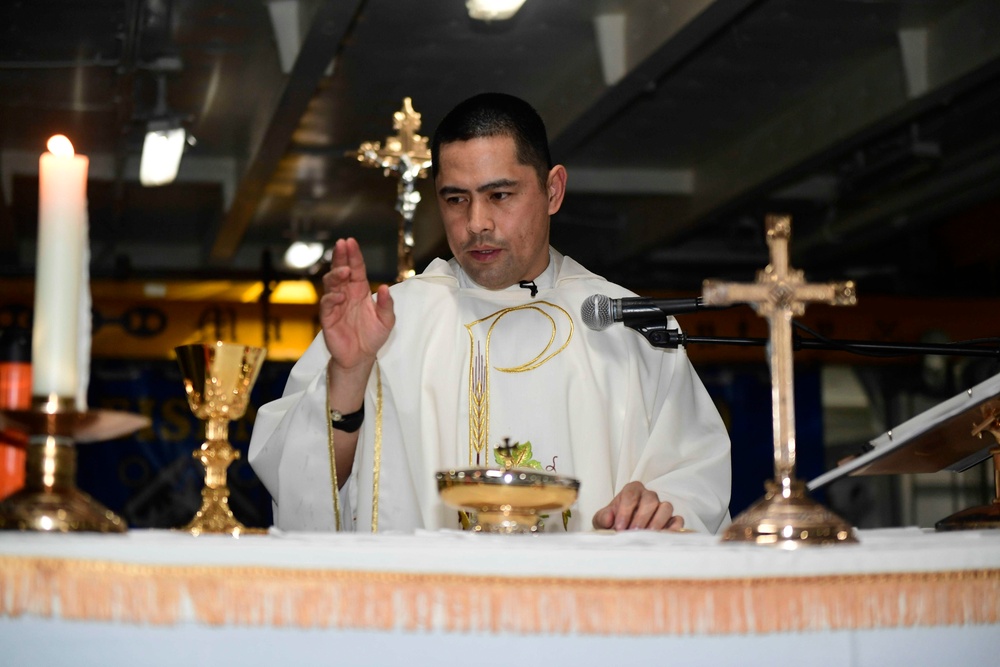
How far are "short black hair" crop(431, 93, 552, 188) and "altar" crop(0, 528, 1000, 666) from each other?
1.85 m

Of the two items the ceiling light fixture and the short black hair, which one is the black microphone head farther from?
the ceiling light fixture

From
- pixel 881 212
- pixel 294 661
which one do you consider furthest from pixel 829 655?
pixel 881 212

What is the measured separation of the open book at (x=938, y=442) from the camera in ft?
6.20

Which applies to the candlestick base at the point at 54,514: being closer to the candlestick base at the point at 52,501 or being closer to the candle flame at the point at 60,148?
the candlestick base at the point at 52,501

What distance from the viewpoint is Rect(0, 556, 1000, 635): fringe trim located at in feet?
4.67

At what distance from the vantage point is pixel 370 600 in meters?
1.43

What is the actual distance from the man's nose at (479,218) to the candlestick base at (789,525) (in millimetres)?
1514

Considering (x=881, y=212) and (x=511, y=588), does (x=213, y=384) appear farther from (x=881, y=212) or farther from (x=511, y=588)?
(x=881, y=212)

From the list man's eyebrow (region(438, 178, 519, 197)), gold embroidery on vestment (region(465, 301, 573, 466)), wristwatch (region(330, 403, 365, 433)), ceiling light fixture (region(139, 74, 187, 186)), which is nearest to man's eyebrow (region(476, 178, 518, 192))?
man's eyebrow (region(438, 178, 519, 197))

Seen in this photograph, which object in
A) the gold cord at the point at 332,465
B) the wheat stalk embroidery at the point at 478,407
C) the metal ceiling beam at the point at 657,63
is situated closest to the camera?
the gold cord at the point at 332,465

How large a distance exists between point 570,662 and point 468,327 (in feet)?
5.75

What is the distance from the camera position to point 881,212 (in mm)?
10922

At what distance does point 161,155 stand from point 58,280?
857cm

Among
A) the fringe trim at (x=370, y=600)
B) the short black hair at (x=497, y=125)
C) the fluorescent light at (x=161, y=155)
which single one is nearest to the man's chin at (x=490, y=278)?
the short black hair at (x=497, y=125)
